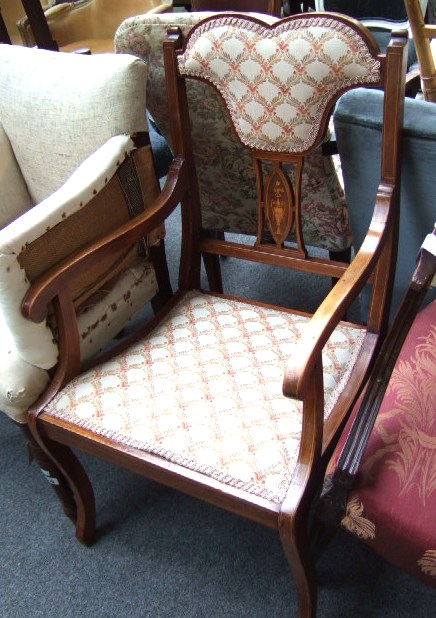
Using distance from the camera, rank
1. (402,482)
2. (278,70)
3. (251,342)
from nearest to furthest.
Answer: (402,482) → (278,70) → (251,342)

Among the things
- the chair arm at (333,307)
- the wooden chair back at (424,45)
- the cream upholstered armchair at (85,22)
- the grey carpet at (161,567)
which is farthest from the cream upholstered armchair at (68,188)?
the cream upholstered armchair at (85,22)

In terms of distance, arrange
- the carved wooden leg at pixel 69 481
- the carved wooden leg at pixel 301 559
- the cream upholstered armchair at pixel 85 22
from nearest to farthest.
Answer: the carved wooden leg at pixel 301 559 → the carved wooden leg at pixel 69 481 → the cream upholstered armchair at pixel 85 22

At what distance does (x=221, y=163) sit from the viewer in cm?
131

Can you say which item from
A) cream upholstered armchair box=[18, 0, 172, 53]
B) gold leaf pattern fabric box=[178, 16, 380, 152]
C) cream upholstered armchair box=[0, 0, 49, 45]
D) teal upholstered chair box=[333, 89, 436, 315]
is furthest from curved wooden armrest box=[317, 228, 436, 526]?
cream upholstered armchair box=[0, 0, 49, 45]

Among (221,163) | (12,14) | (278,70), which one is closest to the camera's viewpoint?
(278,70)

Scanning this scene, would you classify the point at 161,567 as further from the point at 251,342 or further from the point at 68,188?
the point at 68,188

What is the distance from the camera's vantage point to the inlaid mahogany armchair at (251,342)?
2.69 feet

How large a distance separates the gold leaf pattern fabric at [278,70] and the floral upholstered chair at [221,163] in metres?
0.12

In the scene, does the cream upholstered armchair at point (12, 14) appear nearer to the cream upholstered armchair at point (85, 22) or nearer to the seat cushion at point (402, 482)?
the cream upholstered armchair at point (85, 22)


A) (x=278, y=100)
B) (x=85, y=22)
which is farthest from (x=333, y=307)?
(x=85, y=22)

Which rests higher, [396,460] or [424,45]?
[424,45]

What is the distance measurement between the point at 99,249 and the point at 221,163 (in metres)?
0.46

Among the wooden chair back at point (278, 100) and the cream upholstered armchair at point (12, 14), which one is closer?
the wooden chair back at point (278, 100)

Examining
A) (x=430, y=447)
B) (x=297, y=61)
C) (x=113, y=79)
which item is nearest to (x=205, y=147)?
(x=113, y=79)
